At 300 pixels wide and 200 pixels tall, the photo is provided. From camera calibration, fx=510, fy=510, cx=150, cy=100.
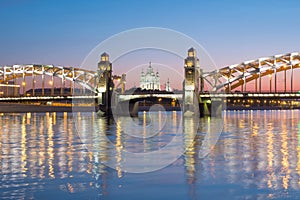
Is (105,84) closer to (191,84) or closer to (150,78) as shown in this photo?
(191,84)

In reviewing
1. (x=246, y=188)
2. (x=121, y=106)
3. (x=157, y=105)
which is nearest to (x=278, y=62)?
(x=121, y=106)

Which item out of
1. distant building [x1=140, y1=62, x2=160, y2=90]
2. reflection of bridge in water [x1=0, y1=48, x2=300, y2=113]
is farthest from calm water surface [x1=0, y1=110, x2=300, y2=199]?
distant building [x1=140, y1=62, x2=160, y2=90]

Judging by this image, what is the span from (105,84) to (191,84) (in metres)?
18.0

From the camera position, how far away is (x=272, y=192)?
441 inches

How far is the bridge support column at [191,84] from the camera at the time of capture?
79.2 metres

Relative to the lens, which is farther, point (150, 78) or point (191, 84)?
point (150, 78)

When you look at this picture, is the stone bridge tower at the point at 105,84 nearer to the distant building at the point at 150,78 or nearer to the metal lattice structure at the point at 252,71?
the metal lattice structure at the point at 252,71

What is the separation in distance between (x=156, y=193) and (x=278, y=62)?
3155 inches

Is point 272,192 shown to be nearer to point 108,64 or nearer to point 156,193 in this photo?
point 156,193

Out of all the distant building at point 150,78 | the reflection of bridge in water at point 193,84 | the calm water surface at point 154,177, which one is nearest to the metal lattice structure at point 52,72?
the reflection of bridge in water at point 193,84

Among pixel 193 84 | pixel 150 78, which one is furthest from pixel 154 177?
pixel 150 78

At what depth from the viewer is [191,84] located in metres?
81.9

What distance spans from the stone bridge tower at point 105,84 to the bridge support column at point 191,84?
565 inches

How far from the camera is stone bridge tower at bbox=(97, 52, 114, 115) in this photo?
88.3m
